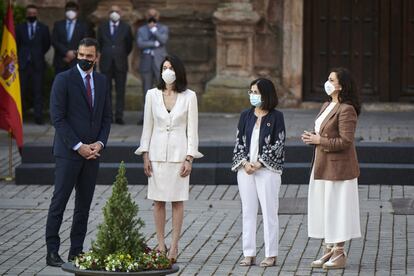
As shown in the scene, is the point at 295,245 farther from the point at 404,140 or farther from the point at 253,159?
the point at 404,140

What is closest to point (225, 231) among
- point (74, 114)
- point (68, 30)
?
point (74, 114)

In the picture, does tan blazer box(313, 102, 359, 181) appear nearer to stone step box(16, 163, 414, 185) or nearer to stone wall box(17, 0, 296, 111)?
stone step box(16, 163, 414, 185)

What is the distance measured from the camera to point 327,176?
1184 centimetres

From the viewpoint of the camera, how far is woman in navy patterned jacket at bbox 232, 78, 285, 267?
11844 mm

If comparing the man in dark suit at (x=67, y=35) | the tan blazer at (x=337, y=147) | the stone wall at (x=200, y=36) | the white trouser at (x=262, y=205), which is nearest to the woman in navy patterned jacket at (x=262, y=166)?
the white trouser at (x=262, y=205)

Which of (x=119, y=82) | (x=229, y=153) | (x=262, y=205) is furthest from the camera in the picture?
(x=119, y=82)

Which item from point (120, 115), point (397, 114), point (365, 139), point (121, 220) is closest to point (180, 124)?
point (121, 220)

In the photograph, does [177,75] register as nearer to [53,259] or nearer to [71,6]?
[53,259]

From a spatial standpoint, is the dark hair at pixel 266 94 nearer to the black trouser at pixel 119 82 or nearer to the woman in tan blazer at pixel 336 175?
the woman in tan blazer at pixel 336 175

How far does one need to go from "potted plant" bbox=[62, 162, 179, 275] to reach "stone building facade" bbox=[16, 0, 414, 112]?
13.8 meters

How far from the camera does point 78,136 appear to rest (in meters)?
11.7

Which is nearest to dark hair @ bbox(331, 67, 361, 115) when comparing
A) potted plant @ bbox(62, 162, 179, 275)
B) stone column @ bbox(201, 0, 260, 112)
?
potted plant @ bbox(62, 162, 179, 275)

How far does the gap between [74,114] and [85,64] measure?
459mm

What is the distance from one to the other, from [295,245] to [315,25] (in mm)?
10739
